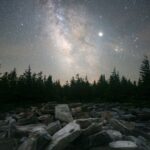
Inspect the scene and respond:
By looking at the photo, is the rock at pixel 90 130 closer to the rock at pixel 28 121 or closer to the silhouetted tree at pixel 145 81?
the rock at pixel 28 121

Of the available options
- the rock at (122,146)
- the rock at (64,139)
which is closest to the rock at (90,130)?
the rock at (64,139)

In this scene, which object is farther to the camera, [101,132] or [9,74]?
[9,74]

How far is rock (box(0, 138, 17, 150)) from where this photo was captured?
7.79 m

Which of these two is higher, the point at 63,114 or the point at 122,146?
the point at 63,114

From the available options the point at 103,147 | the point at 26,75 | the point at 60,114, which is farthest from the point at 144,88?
the point at 103,147

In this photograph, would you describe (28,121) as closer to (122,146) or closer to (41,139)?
(41,139)

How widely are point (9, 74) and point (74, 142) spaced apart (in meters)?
55.6

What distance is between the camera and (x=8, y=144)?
26.7ft

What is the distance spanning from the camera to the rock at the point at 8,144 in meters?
7.79

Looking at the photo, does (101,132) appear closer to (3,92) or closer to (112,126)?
(112,126)

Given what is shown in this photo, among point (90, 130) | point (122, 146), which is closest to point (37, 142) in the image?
point (90, 130)

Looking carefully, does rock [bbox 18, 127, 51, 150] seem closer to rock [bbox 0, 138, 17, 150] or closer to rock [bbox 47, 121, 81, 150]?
rock [bbox 47, 121, 81, 150]

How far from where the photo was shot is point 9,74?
2330 inches

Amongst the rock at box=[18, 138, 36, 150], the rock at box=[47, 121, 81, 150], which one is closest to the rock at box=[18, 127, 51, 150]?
the rock at box=[18, 138, 36, 150]
